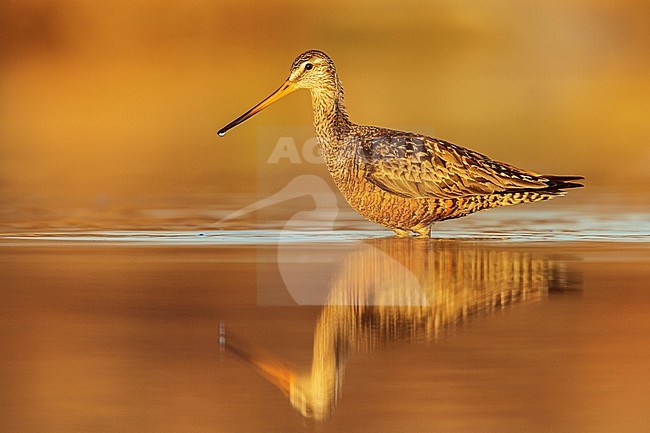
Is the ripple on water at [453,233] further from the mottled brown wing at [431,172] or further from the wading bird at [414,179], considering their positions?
the mottled brown wing at [431,172]

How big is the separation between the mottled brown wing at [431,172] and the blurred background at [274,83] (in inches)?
97.0

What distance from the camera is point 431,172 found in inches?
411

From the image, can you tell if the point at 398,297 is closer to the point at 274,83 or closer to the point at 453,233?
the point at 453,233

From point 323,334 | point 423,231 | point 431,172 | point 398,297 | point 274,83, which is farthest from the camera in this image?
point 274,83

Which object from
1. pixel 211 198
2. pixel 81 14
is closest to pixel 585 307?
pixel 211 198

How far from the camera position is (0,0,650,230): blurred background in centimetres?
1509

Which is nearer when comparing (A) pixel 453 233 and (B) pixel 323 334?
(B) pixel 323 334

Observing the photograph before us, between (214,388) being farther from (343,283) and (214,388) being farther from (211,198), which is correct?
(211,198)

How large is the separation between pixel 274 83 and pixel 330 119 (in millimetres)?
9510

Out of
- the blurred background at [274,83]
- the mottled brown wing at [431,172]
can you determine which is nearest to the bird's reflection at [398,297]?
the mottled brown wing at [431,172]

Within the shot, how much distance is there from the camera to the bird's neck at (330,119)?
416 inches

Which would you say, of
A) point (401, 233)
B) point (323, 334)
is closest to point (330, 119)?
point (401, 233)

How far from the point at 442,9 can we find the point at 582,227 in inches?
538

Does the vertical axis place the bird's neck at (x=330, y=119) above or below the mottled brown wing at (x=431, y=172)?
above
